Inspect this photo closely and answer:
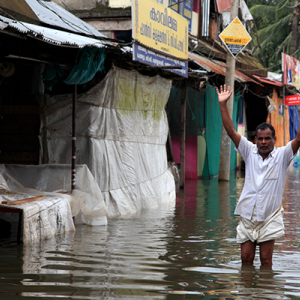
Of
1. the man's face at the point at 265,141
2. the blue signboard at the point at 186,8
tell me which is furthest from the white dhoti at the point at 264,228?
the blue signboard at the point at 186,8

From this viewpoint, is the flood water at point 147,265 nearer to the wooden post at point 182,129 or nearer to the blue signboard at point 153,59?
the blue signboard at point 153,59

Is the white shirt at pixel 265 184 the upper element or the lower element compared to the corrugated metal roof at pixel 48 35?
lower

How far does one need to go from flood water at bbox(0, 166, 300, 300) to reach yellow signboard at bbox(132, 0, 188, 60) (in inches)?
139

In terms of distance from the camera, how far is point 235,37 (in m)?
16.3

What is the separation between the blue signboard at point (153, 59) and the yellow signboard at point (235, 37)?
494cm

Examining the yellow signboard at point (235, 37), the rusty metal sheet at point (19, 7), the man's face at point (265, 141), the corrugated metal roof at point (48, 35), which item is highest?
the yellow signboard at point (235, 37)

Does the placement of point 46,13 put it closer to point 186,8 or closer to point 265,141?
point 265,141

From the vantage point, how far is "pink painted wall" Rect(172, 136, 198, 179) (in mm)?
18797

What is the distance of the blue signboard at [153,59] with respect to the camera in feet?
30.6

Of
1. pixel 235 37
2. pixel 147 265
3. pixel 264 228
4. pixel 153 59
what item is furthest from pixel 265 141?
pixel 235 37

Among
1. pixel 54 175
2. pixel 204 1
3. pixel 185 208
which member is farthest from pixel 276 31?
pixel 54 175

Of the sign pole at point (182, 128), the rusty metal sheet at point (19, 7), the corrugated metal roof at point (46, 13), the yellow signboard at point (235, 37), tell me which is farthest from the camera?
the yellow signboard at point (235, 37)

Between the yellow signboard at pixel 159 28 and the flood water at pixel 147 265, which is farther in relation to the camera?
the yellow signboard at pixel 159 28

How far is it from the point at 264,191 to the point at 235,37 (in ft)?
39.4
